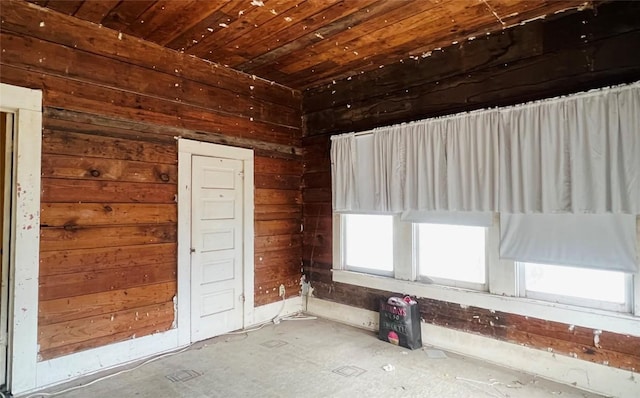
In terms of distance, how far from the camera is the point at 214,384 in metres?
2.79

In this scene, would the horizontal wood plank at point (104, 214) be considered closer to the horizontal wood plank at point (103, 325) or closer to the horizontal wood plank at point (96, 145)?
the horizontal wood plank at point (96, 145)

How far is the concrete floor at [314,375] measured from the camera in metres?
2.67

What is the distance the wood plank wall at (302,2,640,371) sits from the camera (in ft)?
8.67

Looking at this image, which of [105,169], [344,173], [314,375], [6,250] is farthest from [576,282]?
[6,250]

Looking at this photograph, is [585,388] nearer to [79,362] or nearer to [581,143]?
[581,143]

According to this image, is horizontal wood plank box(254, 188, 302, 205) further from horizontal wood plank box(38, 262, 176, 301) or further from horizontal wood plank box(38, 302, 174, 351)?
horizontal wood plank box(38, 302, 174, 351)

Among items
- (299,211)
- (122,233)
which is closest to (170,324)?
(122,233)

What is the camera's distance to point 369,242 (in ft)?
13.6

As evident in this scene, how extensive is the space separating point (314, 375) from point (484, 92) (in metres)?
2.81

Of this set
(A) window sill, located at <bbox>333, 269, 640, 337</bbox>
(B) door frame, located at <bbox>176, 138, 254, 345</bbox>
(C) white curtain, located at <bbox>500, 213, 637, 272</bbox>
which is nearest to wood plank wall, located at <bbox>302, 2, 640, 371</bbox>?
(A) window sill, located at <bbox>333, 269, 640, 337</bbox>

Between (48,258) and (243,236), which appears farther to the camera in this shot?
(243,236)

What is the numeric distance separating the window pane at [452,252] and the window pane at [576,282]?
0.42m

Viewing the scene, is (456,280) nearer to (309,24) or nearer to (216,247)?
(216,247)

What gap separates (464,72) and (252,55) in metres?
2.04
